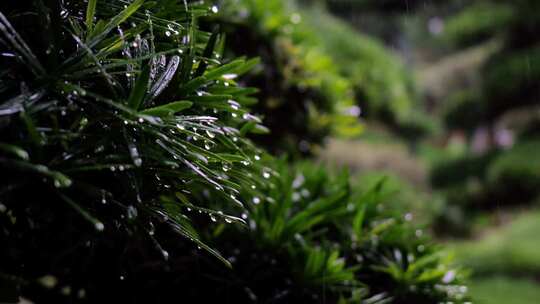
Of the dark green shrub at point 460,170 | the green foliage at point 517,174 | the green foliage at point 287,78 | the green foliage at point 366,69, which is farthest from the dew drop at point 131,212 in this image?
the dark green shrub at point 460,170

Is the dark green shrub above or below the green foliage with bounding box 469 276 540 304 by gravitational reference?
above

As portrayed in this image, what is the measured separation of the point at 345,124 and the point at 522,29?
9.95 metres

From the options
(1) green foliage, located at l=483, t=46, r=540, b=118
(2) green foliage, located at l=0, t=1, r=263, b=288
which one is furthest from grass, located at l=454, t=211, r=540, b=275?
(2) green foliage, located at l=0, t=1, r=263, b=288

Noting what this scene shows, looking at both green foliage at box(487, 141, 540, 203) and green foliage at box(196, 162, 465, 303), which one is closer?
green foliage at box(196, 162, 465, 303)

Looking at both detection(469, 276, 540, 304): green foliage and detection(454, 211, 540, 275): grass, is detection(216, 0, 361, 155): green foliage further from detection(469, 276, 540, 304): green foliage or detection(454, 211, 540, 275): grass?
detection(454, 211, 540, 275): grass

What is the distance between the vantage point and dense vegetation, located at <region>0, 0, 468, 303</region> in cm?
116

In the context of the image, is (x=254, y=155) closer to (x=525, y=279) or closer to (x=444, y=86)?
(x=525, y=279)

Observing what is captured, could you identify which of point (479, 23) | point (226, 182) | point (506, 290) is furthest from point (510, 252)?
point (226, 182)

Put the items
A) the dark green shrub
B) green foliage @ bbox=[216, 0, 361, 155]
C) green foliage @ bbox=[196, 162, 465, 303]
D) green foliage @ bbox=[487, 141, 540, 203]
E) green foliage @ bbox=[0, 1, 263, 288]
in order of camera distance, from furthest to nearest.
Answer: the dark green shrub < green foliage @ bbox=[487, 141, 540, 203] < green foliage @ bbox=[216, 0, 361, 155] < green foliage @ bbox=[196, 162, 465, 303] < green foliage @ bbox=[0, 1, 263, 288]

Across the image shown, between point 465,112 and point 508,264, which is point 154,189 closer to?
point 508,264

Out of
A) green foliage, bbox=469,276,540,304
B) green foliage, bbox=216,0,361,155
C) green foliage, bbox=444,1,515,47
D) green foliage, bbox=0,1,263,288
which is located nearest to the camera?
green foliage, bbox=0,1,263,288

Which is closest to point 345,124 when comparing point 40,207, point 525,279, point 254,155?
point 254,155

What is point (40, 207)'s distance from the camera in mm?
1146

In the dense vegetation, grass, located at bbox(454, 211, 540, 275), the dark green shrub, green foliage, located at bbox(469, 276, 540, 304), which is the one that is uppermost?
the dark green shrub
